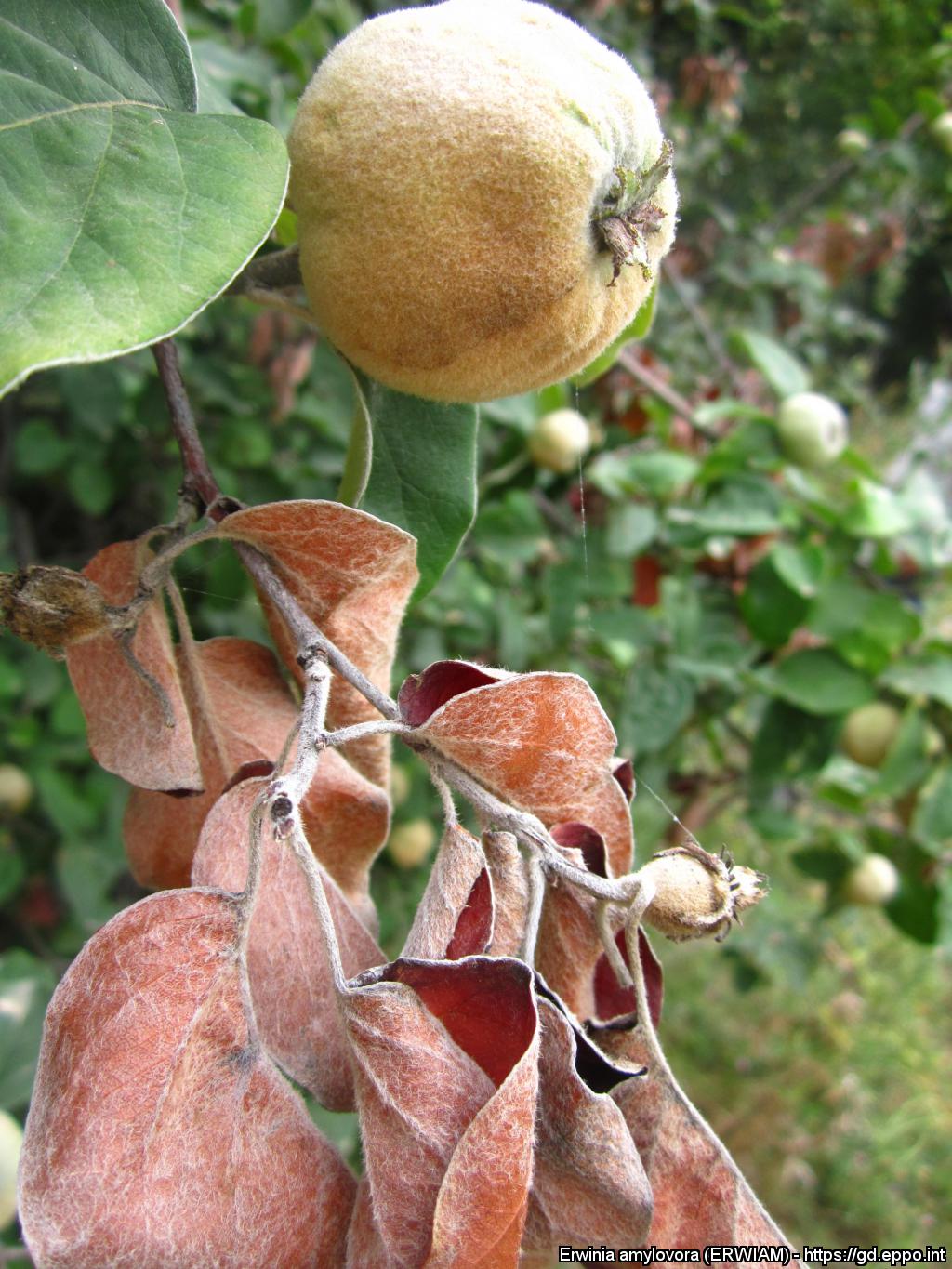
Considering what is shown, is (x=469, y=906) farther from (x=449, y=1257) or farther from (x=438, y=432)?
(x=438, y=432)

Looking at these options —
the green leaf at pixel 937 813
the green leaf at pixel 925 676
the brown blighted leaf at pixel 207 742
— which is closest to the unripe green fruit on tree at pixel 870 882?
the green leaf at pixel 937 813

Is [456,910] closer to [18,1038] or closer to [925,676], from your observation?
[18,1038]

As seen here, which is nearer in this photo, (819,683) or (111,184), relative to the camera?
(111,184)

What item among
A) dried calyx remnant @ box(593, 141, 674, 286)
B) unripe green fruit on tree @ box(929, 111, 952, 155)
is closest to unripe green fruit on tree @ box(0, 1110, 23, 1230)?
dried calyx remnant @ box(593, 141, 674, 286)

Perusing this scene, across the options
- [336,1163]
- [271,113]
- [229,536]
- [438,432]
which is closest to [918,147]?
[271,113]

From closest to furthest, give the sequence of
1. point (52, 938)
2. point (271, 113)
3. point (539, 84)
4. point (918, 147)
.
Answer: point (539, 84)
point (271, 113)
point (52, 938)
point (918, 147)

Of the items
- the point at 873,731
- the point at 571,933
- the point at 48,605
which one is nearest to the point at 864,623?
the point at 873,731
